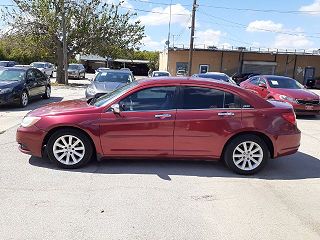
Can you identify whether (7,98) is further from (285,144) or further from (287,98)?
(287,98)

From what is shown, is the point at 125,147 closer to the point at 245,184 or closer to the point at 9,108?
the point at 245,184

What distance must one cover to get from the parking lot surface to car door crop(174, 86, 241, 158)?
398 mm

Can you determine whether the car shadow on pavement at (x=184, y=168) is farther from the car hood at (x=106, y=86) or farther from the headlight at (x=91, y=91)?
the car hood at (x=106, y=86)

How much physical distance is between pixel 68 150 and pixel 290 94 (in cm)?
891

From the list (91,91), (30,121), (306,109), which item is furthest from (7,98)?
(306,109)

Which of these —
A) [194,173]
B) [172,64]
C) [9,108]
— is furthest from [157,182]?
[172,64]

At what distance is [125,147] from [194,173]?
1.16 m

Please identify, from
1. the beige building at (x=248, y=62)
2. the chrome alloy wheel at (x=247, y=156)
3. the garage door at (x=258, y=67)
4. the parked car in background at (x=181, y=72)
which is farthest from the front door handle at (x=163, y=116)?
the garage door at (x=258, y=67)

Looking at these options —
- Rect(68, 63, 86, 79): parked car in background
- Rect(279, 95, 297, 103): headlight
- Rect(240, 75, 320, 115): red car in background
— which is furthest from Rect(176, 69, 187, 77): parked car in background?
Rect(279, 95, 297, 103): headlight

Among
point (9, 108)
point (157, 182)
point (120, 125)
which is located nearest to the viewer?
point (157, 182)

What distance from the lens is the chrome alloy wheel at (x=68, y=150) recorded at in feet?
17.0

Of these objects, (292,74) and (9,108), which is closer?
(9,108)

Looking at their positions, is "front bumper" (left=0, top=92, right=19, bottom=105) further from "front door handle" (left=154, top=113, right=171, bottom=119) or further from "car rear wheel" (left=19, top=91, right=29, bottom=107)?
"front door handle" (left=154, top=113, right=171, bottom=119)

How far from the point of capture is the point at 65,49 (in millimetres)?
22953
